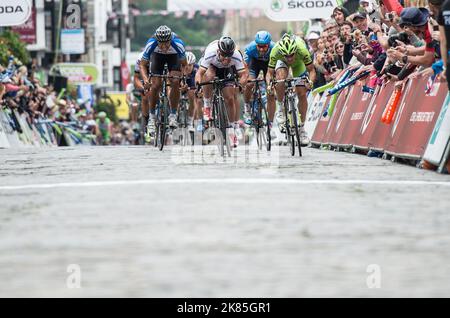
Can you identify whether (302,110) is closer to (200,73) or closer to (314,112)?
(200,73)

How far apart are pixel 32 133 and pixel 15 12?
10.8ft

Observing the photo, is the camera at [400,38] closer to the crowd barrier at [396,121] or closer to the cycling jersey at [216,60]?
the crowd barrier at [396,121]

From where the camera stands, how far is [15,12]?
30.3 m

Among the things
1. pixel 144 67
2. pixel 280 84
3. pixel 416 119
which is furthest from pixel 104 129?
pixel 416 119

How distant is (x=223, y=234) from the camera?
7156mm

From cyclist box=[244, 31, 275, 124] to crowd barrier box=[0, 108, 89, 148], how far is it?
8.51m

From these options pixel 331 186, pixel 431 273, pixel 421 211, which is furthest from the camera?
pixel 331 186

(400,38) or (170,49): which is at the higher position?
(400,38)

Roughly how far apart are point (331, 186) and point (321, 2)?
1914 cm

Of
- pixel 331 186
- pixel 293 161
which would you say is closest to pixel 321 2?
pixel 293 161

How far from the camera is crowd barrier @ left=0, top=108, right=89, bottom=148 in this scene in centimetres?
2825

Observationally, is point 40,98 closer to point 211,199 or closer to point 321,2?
point 321,2

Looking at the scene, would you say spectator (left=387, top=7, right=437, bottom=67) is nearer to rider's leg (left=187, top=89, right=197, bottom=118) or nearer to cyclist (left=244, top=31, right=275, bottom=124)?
cyclist (left=244, top=31, right=275, bottom=124)

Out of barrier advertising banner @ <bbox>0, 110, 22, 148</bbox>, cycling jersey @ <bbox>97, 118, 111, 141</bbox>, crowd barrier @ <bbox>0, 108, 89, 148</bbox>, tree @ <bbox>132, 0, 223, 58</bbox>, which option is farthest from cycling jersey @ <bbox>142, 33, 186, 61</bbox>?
tree @ <bbox>132, 0, 223, 58</bbox>
